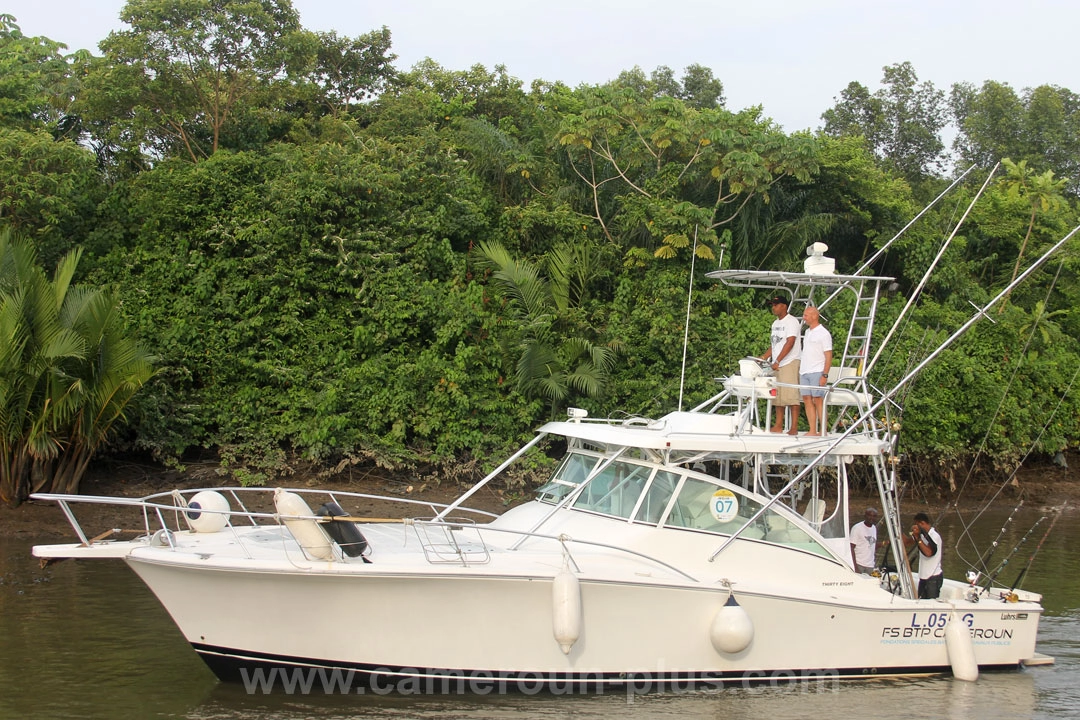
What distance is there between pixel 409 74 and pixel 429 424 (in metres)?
11.0

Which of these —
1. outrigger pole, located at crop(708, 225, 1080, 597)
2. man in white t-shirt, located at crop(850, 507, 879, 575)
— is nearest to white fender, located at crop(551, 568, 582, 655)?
outrigger pole, located at crop(708, 225, 1080, 597)

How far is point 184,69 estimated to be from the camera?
16.8 metres

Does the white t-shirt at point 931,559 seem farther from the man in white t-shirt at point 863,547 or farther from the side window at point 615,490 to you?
the side window at point 615,490

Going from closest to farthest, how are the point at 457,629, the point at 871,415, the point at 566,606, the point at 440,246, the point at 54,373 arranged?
the point at 566,606 → the point at 457,629 → the point at 871,415 → the point at 54,373 → the point at 440,246

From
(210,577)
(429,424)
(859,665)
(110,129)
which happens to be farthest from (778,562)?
(110,129)

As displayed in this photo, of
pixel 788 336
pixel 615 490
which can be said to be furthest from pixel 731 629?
pixel 788 336

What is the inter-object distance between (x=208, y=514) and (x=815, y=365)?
5394mm

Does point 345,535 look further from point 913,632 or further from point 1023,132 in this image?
point 1023,132

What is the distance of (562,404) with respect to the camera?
604 inches

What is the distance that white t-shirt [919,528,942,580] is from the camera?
8719 mm

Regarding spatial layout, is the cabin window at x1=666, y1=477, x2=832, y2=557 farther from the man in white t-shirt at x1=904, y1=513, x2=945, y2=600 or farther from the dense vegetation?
the dense vegetation

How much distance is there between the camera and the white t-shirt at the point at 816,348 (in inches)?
344

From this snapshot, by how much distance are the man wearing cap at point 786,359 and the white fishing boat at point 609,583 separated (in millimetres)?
194

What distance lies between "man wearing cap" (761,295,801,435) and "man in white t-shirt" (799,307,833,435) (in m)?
0.10
